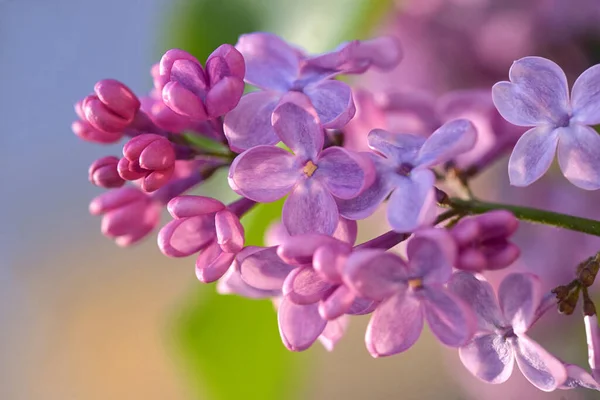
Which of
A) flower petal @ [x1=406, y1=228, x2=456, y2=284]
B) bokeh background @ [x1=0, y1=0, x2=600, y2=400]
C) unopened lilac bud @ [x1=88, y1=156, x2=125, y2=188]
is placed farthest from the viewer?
bokeh background @ [x1=0, y1=0, x2=600, y2=400]

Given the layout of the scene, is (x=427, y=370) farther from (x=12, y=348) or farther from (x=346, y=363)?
(x=12, y=348)

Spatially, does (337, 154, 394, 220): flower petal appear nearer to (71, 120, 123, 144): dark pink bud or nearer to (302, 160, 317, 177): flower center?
(302, 160, 317, 177): flower center

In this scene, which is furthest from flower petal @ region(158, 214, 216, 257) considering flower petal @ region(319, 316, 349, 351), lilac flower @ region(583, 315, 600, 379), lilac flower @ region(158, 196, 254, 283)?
lilac flower @ region(583, 315, 600, 379)

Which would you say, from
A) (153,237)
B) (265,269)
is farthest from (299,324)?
(153,237)

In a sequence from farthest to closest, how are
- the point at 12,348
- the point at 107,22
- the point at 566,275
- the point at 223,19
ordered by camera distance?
the point at 107,22
the point at 12,348
the point at 223,19
the point at 566,275

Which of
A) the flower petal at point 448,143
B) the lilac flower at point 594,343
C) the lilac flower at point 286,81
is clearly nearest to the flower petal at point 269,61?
the lilac flower at point 286,81

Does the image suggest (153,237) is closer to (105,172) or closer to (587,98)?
(105,172)

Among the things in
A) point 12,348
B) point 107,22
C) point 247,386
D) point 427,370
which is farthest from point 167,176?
point 107,22

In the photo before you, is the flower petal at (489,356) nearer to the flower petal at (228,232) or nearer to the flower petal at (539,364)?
the flower petal at (539,364)
